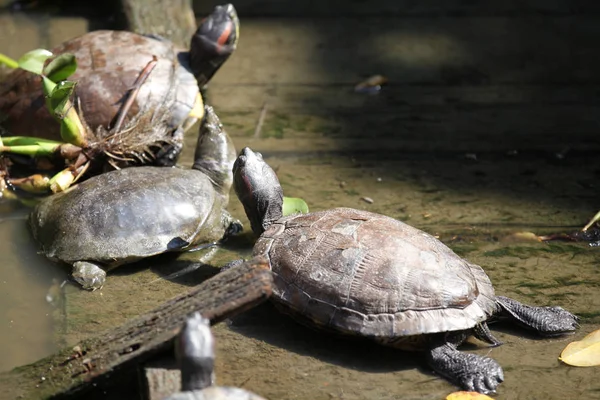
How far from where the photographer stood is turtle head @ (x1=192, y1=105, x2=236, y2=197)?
179 inches

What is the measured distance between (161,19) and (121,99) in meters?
1.38

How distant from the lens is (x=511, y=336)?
349 cm

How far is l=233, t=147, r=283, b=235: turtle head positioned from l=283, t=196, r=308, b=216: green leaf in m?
0.16

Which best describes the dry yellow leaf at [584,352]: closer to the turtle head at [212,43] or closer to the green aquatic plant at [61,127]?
the green aquatic plant at [61,127]

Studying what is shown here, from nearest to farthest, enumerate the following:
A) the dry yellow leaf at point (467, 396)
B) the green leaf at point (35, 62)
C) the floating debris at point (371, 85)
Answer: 1. the dry yellow leaf at point (467, 396)
2. the green leaf at point (35, 62)
3. the floating debris at point (371, 85)

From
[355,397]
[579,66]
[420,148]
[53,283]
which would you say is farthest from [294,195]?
[579,66]

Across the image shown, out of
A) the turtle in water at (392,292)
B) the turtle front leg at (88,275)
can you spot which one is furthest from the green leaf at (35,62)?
the turtle in water at (392,292)

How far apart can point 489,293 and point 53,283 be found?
192 centimetres

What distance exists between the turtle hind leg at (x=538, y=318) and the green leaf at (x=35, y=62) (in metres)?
2.70

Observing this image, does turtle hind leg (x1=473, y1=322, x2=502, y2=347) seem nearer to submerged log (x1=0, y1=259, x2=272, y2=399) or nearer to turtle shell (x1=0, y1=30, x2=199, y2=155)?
submerged log (x1=0, y1=259, x2=272, y2=399)

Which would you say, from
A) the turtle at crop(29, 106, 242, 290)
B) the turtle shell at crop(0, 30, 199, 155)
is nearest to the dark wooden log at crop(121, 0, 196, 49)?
the turtle shell at crop(0, 30, 199, 155)

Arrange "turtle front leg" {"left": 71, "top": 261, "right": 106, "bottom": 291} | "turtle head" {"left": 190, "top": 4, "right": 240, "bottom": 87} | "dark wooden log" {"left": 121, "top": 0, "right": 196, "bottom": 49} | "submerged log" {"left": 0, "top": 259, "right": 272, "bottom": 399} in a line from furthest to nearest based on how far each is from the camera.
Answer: "dark wooden log" {"left": 121, "top": 0, "right": 196, "bottom": 49} → "turtle head" {"left": 190, "top": 4, "right": 240, "bottom": 87} → "turtle front leg" {"left": 71, "top": 261, "right": 106, "bottom": 291} → "submerged log" {"left": 0, "top": 259, "right": 272, "bottom": 399}

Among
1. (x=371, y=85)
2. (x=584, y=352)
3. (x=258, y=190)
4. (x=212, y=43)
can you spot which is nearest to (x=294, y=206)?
(x=258, y=190)

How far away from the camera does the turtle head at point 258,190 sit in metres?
3.94
